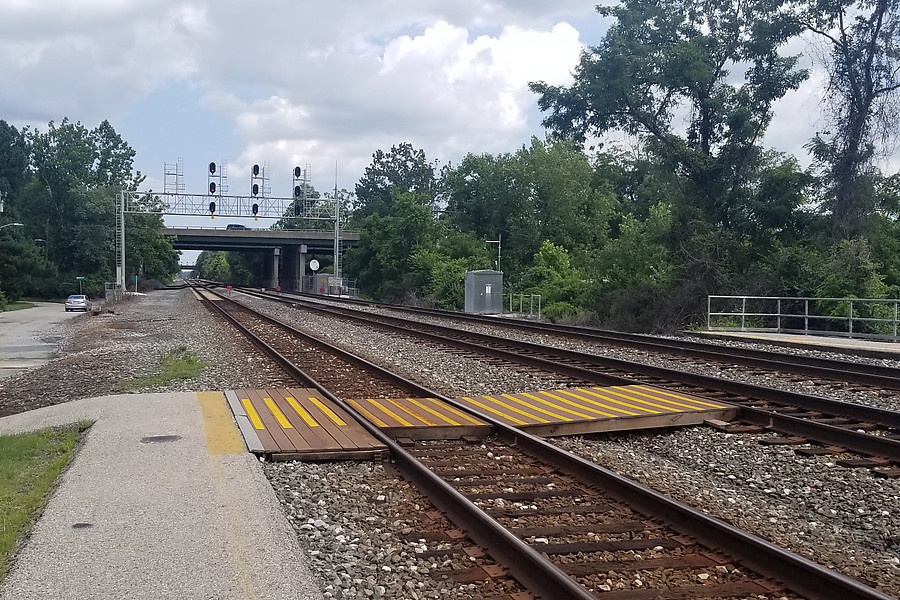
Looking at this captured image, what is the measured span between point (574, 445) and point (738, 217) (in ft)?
83.4

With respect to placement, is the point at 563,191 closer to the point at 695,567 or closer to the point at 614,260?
the point at 614,260

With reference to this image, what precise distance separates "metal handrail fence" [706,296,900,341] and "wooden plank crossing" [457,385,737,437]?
13.4 m

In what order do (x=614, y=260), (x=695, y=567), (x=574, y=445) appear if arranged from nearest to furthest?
(x=695, y=567)
(x=574, y=445)
(x=614, y=260)

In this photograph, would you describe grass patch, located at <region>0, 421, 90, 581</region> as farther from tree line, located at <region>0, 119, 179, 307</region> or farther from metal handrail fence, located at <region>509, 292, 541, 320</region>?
tree line, located at <region>0, 119, 179, 307</region>

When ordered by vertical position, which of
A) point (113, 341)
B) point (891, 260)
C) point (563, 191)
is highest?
point (563, 191)

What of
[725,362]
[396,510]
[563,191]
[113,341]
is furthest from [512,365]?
[563,191]

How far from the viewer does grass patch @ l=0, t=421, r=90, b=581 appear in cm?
567

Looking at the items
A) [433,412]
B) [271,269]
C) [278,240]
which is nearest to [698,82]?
[433,412]

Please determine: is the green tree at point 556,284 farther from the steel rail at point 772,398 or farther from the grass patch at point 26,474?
the grass patch at point 26,474

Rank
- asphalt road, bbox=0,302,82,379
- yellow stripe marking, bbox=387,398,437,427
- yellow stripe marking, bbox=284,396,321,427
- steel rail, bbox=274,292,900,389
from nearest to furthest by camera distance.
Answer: yellow stripe marking, bbox=387,398,437,427 → yellow stripe marking, bbox=284,396,321,427 → steel rail, bbox=274,292,900,389 → asphalt road, bbox=0,302,82,379

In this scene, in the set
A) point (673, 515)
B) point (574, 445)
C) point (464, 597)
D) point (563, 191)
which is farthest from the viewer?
point (563, 191)

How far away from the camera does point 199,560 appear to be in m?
4.92

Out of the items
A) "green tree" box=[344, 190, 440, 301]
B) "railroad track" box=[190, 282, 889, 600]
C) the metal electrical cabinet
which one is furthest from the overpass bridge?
"railroad track" box=[190, 282, 889, 600]

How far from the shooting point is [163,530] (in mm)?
5500
